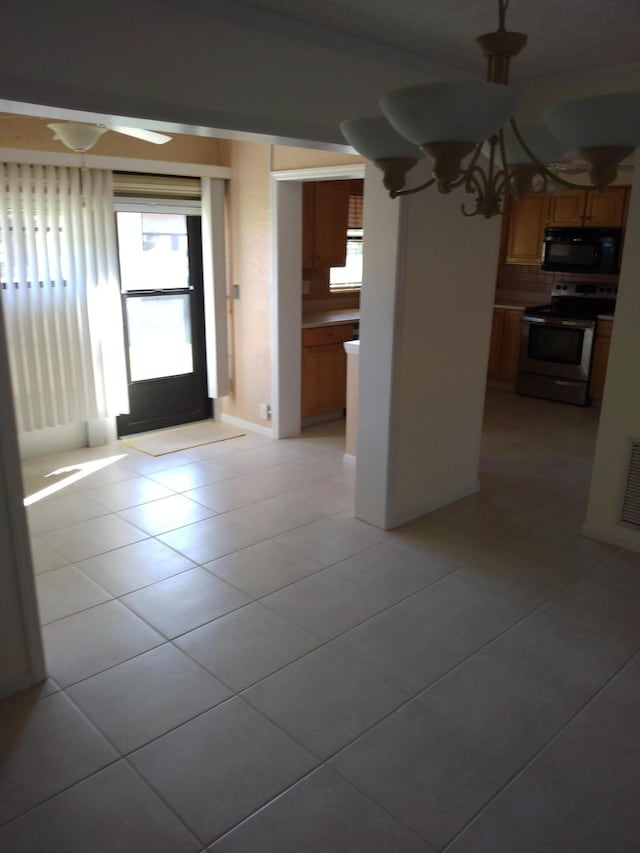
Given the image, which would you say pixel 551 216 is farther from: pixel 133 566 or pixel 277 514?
pixel 133 566

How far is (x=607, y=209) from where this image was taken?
631 cm

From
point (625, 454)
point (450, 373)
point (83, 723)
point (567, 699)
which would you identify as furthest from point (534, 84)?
point (83, 723)

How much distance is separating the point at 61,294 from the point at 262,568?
2630mm

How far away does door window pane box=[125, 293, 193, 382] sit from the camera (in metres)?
5.39

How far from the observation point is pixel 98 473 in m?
4.64

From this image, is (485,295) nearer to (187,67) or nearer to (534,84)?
(534,84)

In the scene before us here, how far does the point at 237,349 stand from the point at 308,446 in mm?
1066

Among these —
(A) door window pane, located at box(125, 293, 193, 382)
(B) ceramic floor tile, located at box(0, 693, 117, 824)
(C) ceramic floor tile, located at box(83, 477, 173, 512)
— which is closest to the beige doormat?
(A) door window pane, located at box(125, 293, 193, 382)

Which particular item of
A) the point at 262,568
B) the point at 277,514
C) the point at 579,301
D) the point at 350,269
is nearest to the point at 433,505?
the point at 277,514

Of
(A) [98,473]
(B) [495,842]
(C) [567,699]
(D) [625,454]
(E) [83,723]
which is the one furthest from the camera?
(A) [98,473]

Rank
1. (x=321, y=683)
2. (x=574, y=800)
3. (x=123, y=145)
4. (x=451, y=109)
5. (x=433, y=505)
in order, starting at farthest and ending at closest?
1. (x=123, y=145)
2. (x=433, y=505)
3. (x=321, y=683)
4. (x=574, y=800)
5. (x=451, y=109)

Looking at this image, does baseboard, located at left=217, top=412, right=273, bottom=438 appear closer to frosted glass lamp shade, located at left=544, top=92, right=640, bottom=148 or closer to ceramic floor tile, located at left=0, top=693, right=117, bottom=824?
ceramic floor tile, located at left=0, top=693, right=117, bottom=824

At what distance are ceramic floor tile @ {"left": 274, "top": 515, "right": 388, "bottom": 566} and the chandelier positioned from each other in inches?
87.3

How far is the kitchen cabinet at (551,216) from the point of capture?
6.27 m
